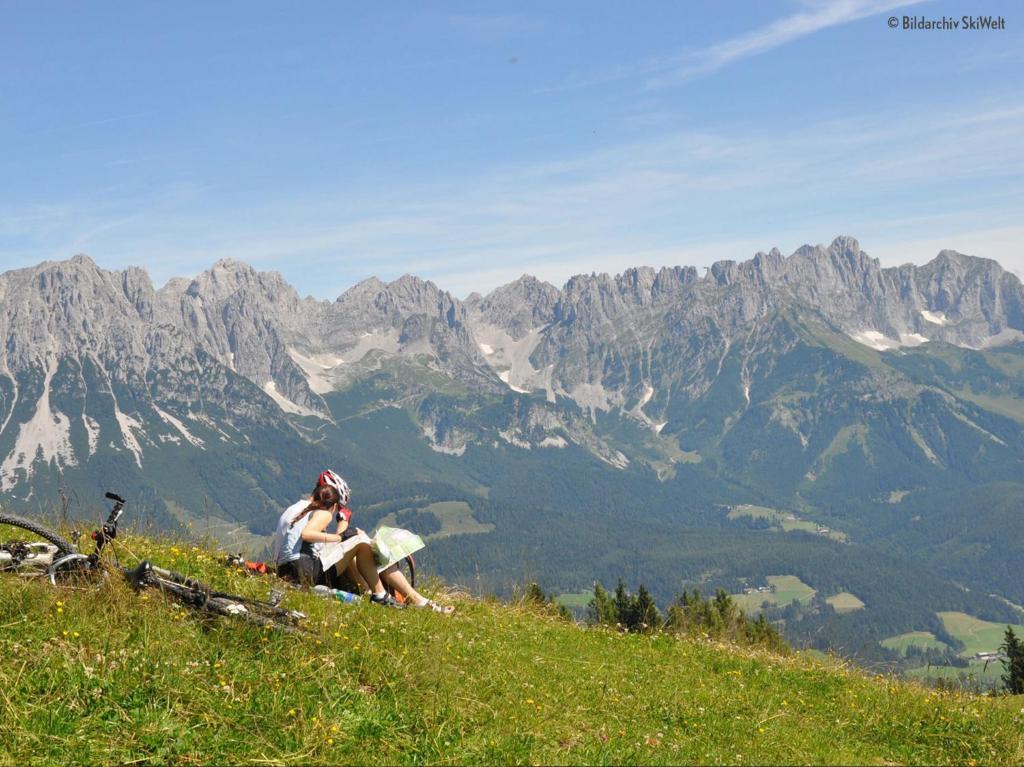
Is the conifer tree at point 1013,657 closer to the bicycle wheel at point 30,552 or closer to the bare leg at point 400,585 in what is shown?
the bare leg at point 400,585

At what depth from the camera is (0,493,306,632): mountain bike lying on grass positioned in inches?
508

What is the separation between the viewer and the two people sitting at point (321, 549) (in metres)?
17.4

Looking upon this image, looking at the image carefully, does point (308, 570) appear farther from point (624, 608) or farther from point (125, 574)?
point (624, 608)

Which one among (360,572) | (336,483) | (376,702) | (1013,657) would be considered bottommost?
(1013,657)

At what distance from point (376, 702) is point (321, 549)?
6.45 meters

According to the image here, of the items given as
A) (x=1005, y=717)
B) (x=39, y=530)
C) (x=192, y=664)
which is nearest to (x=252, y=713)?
(x=192, y=664)

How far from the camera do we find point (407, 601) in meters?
18.0

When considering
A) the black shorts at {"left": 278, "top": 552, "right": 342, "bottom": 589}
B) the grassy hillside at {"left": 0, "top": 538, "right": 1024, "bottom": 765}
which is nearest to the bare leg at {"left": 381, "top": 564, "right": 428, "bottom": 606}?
the black shorts at {"left": 278, "top": 552, "right": 342, "bottom": 589}

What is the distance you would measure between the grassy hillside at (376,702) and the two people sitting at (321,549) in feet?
2.84

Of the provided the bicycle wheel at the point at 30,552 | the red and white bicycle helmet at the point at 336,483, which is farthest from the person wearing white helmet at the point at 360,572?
the bicycle wheel at the point at 30,552

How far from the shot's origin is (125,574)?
13.2 m

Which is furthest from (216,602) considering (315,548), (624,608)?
(624,608)

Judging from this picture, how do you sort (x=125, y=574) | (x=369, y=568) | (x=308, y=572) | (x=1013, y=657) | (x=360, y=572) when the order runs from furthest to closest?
(x=1013, y=657) → (x=360, y=572) → (x=369, y=568) → (x=308, y=572) → (x=125, y=574)

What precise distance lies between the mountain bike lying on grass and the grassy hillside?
0.26m
